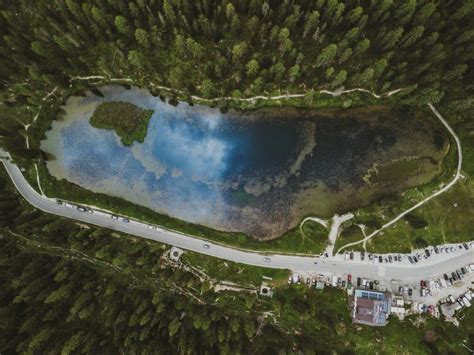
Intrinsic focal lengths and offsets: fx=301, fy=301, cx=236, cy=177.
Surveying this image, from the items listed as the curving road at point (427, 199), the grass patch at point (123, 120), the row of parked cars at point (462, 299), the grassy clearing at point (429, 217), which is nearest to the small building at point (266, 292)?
the curving road at point (427, 199)

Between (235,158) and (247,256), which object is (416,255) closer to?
(247,256)

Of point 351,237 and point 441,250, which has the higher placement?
point 441,250

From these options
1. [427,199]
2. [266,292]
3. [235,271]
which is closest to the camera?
[266,292]

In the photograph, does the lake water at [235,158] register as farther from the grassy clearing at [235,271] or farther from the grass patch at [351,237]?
the grassy clearing at [235,271]

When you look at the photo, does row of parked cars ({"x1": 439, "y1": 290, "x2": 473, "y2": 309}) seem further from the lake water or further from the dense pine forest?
the lake water

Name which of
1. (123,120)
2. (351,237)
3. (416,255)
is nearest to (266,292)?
(351,237)

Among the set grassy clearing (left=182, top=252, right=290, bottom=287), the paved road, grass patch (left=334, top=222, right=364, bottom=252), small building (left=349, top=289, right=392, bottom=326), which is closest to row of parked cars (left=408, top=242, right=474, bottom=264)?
the paved road

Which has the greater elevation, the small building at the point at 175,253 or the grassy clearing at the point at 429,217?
the grassy clearing at the point at 429,217
